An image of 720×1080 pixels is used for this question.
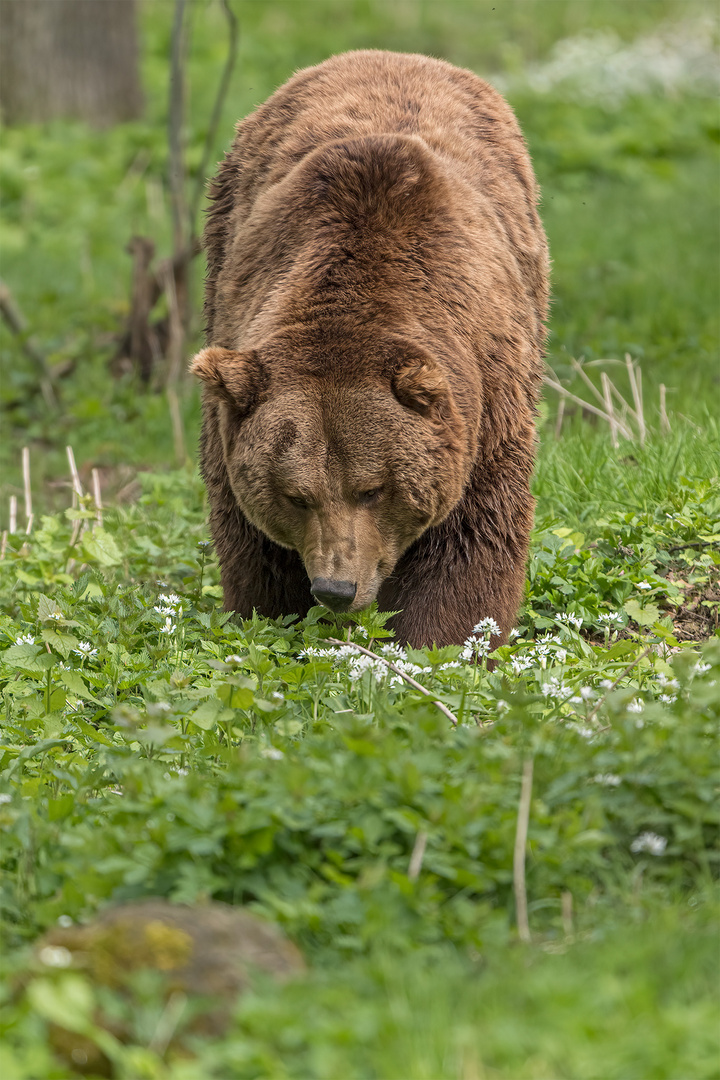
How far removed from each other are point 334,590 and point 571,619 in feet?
3.05

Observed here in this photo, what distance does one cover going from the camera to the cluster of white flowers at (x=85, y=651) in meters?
4.44

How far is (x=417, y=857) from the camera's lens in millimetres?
2660

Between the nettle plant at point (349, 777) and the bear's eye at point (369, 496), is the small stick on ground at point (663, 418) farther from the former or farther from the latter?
the bear's eye at point (369, 496)

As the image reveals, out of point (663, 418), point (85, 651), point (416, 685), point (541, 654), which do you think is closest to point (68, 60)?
point (663, 418)

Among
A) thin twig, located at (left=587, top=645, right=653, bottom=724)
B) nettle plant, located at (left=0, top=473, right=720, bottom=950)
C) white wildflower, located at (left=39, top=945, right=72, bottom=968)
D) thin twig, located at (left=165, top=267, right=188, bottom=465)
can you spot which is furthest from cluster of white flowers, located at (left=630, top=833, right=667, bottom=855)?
thin twig, located at (left=165, top=267, right=188, bottom=465)

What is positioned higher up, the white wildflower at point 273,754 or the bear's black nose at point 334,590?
the white wildflower at point 273,754

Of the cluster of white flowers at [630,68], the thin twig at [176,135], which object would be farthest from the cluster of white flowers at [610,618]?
the cluster of white flowers at [630,68]

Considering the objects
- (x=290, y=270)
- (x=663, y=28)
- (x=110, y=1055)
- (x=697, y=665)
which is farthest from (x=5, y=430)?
(x=663, y=28)

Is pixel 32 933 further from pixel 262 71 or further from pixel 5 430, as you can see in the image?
pixel 262 71

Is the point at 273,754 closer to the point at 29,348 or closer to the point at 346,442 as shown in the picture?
the point at 346,442

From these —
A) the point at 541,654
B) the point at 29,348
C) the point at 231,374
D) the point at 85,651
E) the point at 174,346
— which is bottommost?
the point at 29,348

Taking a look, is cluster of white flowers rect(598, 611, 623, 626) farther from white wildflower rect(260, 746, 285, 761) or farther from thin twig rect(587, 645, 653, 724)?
white wildflower rect(260, 746, 285, 761)

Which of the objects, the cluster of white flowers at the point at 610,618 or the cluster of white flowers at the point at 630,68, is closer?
the cluster of white flowers at the point at 610,618

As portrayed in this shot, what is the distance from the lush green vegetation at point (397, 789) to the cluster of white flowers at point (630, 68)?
9057mm
